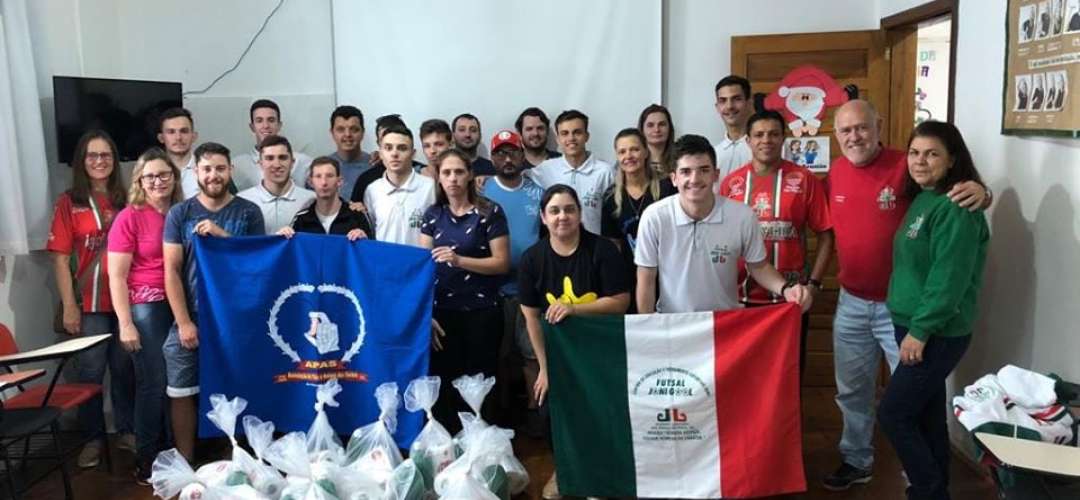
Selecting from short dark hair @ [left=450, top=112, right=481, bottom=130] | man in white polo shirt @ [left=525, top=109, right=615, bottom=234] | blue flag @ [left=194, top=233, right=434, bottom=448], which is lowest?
blue flag @ [left=194, top=233, right=434, bottom=448]

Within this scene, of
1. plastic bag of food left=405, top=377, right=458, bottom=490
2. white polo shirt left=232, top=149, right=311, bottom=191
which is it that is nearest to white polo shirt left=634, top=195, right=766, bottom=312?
plastic bag of food left=405, top=377, right=458, bottom=490

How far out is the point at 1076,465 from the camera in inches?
80.4

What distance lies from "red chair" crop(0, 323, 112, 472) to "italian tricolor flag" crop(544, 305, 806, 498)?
202 cm

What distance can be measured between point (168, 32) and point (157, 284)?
2322 millimetres

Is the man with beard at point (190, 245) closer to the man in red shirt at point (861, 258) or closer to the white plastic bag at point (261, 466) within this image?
the white plastic bag at point (261, 466)

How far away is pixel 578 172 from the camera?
3977mm

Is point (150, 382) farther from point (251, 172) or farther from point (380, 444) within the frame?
point (251, 172)

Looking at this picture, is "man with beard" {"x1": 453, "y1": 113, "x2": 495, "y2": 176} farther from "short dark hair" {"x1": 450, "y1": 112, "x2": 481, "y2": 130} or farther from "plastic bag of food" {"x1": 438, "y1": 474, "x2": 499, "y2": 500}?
"plastic bag of food" {"x1": 438, "y1": 474, "x2": 499, "y2": 500}

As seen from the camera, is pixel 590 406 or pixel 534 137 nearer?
pixel 590 406

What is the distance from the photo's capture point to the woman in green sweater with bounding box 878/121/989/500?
2598mm

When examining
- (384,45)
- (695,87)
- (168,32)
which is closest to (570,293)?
(695,87)

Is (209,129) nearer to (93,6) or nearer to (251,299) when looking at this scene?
(93,6)

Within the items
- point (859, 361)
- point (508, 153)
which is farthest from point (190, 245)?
point (859, 361)

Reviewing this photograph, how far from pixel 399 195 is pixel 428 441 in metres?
1.16
